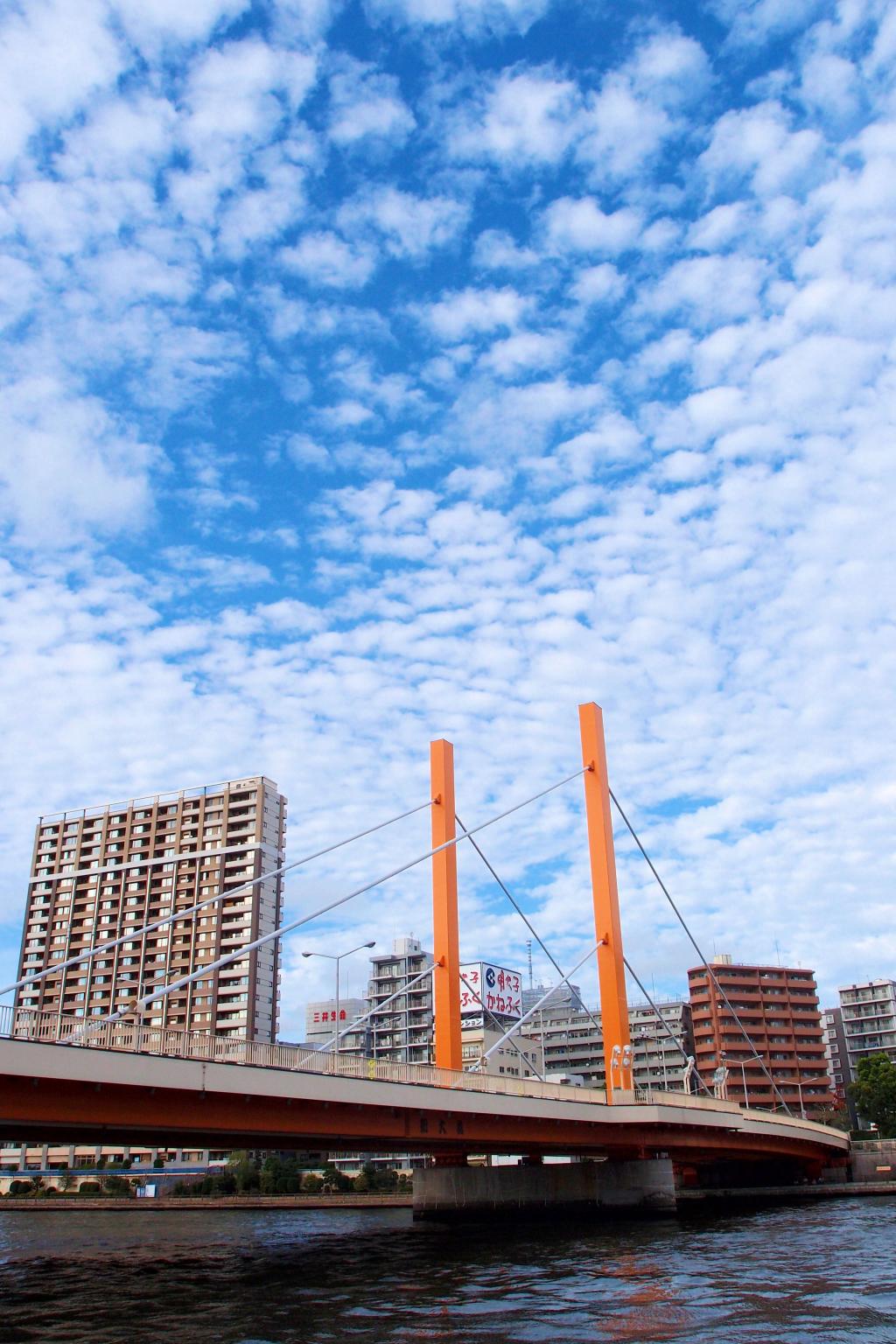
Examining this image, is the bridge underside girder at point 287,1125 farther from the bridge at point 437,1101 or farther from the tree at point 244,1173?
the tree at point 244,1173

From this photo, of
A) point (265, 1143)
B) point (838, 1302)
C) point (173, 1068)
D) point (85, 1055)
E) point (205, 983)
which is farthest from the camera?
point (205, 983)

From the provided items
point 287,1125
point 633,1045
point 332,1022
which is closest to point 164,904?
point 332,1022

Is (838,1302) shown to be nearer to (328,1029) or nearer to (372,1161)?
(372,1161)

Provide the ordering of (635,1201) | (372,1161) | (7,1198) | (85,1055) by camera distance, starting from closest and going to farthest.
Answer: (85,1055) → (635,1201) → (7,1198) → (372,1161)

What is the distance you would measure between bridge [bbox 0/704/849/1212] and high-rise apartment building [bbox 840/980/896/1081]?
5839 centimetres

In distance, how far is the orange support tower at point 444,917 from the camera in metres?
44.2

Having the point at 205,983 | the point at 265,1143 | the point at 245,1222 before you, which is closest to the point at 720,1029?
the point at 205,983

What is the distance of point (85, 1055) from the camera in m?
23.1

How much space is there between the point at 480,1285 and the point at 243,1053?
764 centimetres

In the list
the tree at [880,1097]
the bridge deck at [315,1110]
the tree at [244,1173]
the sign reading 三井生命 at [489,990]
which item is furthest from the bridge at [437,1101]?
the sign reading 三井生命 at [489,990]

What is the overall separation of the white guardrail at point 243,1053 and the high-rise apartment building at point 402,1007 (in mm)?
78122

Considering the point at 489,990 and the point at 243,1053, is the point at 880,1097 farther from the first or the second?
the point at 243,1053

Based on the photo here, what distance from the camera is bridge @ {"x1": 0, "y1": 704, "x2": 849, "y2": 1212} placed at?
78.3ft

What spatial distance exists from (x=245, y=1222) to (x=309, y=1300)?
41.0 metres
